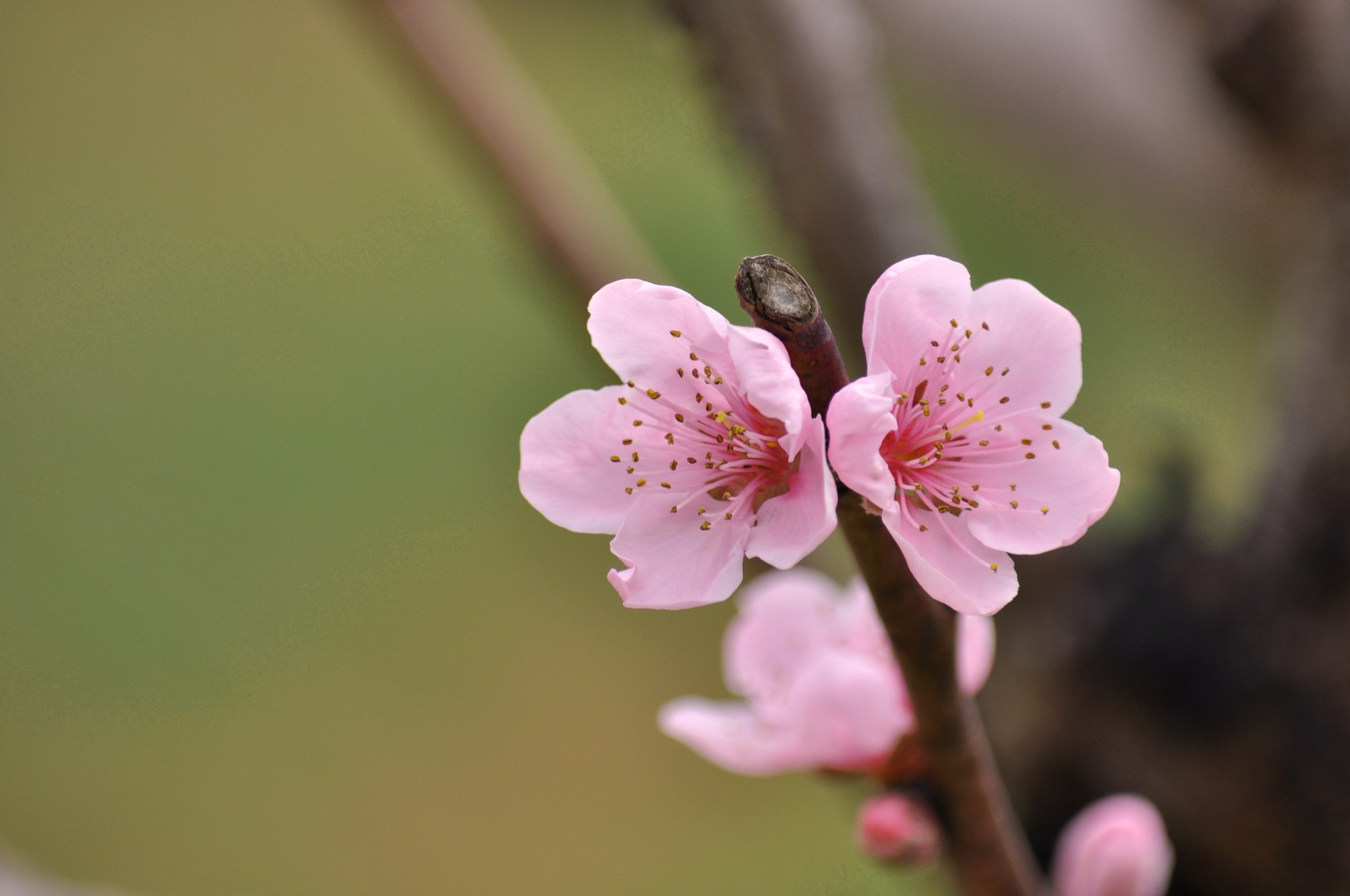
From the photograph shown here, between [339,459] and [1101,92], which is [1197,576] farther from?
[339,459]

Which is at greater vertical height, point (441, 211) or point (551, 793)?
point (441, 211)

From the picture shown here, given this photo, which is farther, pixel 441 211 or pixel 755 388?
pixel 441 211

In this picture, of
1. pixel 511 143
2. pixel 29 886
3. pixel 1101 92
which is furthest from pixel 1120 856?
pixel 1101 92

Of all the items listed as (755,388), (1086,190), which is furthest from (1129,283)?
(755,388)

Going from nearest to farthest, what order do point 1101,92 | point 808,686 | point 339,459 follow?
point 808,686
point 1101,92
point 339,459

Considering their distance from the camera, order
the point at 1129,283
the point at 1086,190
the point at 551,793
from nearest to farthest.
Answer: the point at 1086,190 → the point at 551,793 → the point at 1129,283

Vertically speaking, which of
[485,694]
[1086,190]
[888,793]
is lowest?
[485,694]

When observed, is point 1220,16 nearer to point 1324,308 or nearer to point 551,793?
point 1324,308
